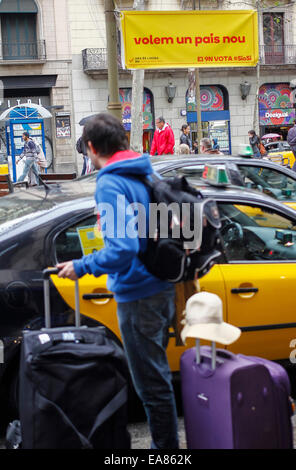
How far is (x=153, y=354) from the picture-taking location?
325 cm

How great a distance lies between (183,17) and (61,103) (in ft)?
71.5

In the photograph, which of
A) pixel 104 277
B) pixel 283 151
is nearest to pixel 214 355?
pixel 104 277

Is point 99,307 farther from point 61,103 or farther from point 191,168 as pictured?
point 61,103

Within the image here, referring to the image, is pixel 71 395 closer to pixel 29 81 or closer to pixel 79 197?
pixel 79 197

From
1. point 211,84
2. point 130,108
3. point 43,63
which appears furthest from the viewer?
point 211,84

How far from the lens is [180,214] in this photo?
→ 3.15m

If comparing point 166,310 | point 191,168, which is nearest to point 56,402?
point 166,310

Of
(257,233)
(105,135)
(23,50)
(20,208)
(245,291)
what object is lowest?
(245,291)

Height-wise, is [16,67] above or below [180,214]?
above

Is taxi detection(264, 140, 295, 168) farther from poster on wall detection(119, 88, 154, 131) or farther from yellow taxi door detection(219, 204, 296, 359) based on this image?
yellow taxi door detection(219, 204, 296, 359)

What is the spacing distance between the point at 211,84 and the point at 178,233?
30.7 m

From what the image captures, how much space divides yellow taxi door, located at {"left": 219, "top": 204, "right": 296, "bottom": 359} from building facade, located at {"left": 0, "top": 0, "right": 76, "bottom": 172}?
26.3 m

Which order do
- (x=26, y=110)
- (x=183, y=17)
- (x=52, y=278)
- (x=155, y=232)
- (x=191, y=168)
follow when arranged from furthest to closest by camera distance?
(x=26, y=110) < (x=183, y=17) < (x=191, y=168) < (x=52, y=278) < (x=155, y=232)

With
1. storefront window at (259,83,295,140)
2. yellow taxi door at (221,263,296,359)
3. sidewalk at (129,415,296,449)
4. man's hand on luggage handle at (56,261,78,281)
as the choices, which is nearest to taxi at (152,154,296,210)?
yellow taxi door at (221,263,296,359)
